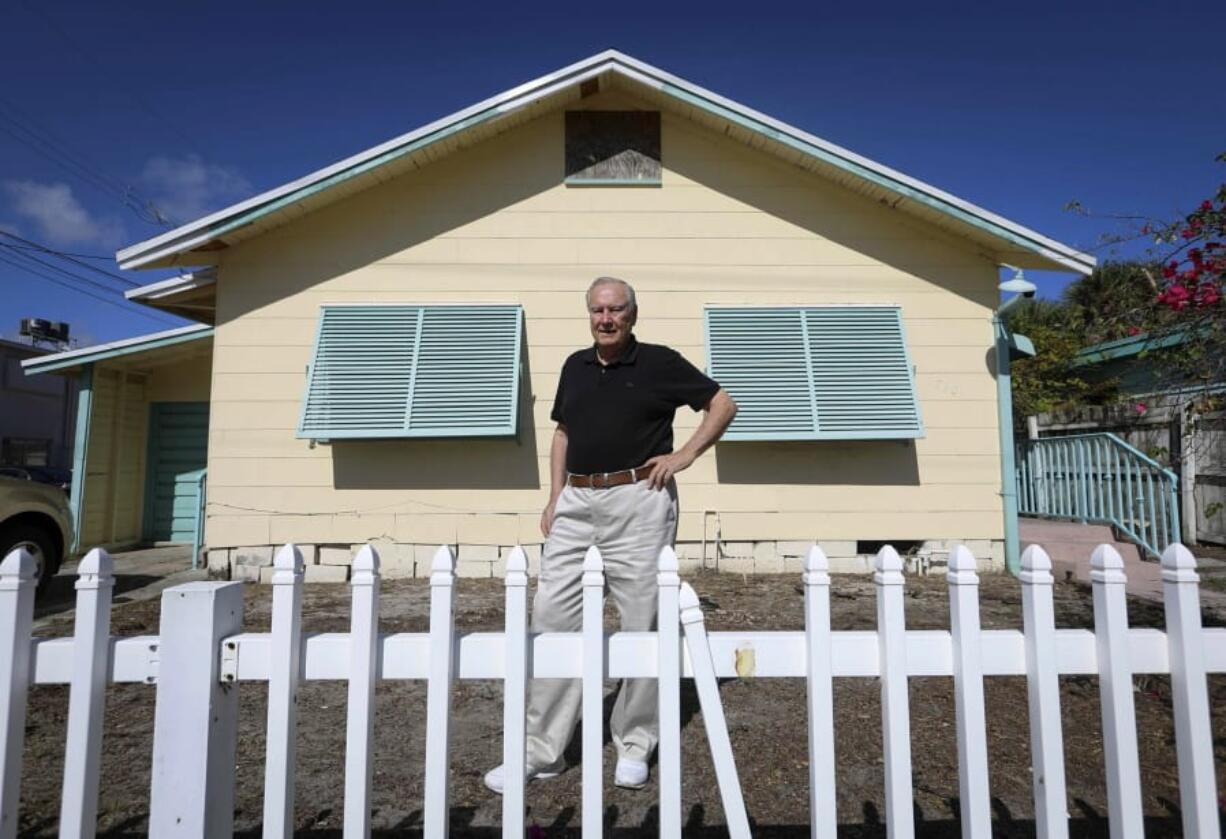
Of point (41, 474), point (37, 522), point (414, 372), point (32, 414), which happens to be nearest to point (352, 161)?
point (414, 372)

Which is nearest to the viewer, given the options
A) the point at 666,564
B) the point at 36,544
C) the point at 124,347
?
the point at 666,564

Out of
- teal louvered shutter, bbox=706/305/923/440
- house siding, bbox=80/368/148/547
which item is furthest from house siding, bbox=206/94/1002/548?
house siding, bbox=80/368/148/547

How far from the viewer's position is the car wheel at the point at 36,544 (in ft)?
15.8

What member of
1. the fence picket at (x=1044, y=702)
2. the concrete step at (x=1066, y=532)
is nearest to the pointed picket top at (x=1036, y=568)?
the fence picket at (x=1044, y=702)

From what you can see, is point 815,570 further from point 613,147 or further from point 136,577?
point 136,577

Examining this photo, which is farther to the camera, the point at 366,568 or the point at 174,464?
the point at 174,464

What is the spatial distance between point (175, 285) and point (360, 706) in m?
6.29

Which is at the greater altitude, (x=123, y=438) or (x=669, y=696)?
(x=123, y=438)

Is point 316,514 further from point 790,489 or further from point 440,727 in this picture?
point 440,727

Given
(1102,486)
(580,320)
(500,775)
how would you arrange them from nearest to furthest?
(500,775)
(1102,486)
(580,320)

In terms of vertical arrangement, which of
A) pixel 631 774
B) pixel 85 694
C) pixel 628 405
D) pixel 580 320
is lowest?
pixel 631 774

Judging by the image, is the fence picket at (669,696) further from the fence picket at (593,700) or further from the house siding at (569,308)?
the house siding at (569,308)

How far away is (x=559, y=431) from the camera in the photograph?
8.98ft

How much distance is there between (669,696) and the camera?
142 cm
